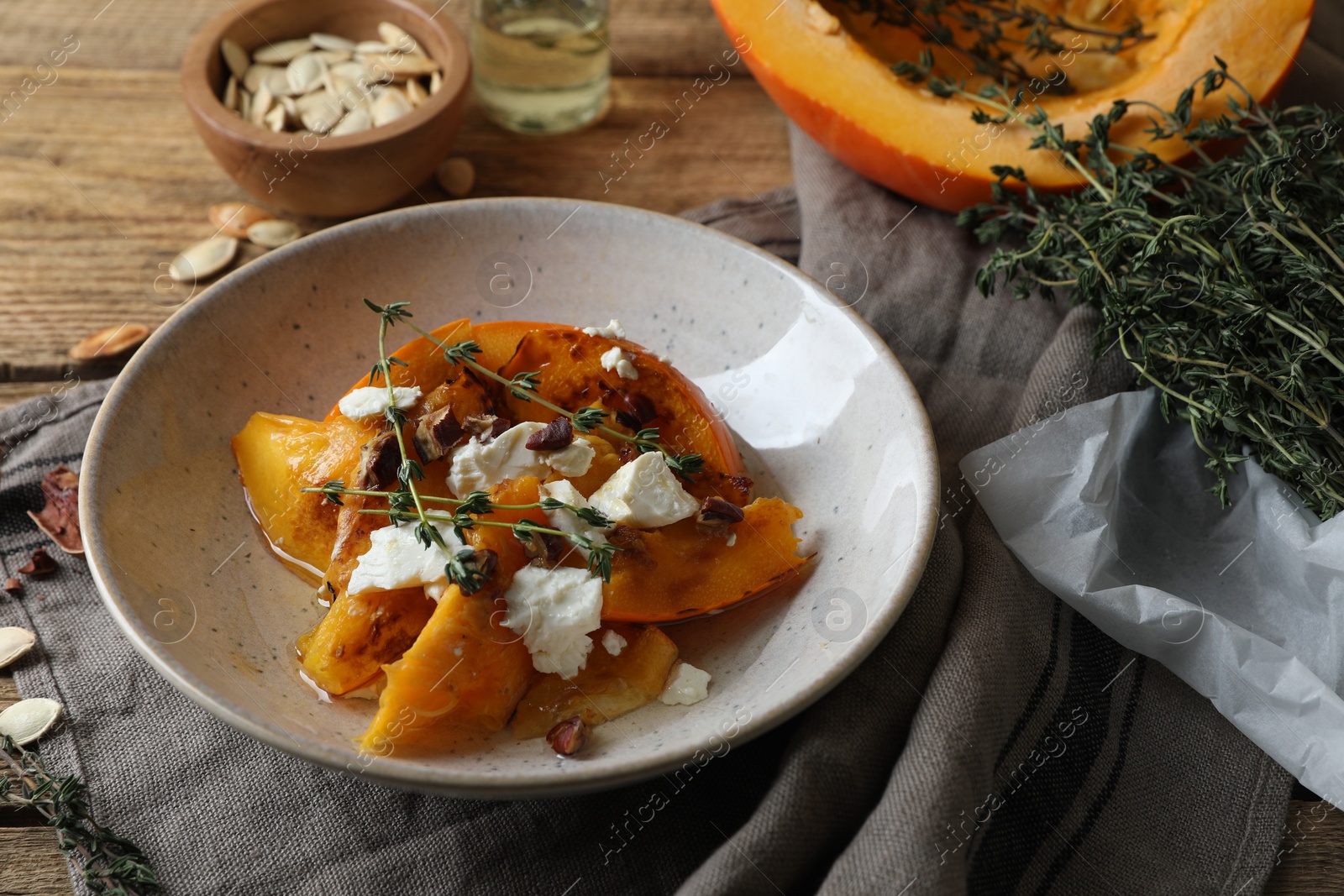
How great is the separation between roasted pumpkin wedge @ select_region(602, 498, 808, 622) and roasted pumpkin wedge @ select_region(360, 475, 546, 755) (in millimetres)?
123

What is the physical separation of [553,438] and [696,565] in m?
0.24

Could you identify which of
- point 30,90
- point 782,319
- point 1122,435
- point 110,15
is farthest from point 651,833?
point 110,15

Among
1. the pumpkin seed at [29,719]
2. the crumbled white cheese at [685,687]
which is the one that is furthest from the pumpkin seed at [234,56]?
the crumbled white cheese at [685,687]

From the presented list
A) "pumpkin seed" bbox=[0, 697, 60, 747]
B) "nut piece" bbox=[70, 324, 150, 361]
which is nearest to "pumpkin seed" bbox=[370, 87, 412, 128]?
"nut piece" bbox=[70, 324, 150, 361]

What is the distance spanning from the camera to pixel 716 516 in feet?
4.25

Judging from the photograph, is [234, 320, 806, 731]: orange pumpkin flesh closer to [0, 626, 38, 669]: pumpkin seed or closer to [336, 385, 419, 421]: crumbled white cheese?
[336, 385, 419, 421]: crumbled white cheese

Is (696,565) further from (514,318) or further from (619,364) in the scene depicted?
(514,318)

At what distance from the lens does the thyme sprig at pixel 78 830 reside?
1180 millimetres

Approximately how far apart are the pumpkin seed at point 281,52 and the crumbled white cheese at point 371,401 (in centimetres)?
106

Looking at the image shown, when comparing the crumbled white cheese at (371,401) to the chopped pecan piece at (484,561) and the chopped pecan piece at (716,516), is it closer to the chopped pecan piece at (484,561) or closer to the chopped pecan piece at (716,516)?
the chopped pecan piece at (484,561)

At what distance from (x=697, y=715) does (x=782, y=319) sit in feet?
2.25

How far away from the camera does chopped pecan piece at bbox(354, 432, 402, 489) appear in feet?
4.22

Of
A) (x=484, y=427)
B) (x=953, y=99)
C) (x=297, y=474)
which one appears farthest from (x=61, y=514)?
(x=953, y=99)

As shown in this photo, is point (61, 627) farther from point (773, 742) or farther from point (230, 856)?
point (773, 742)
